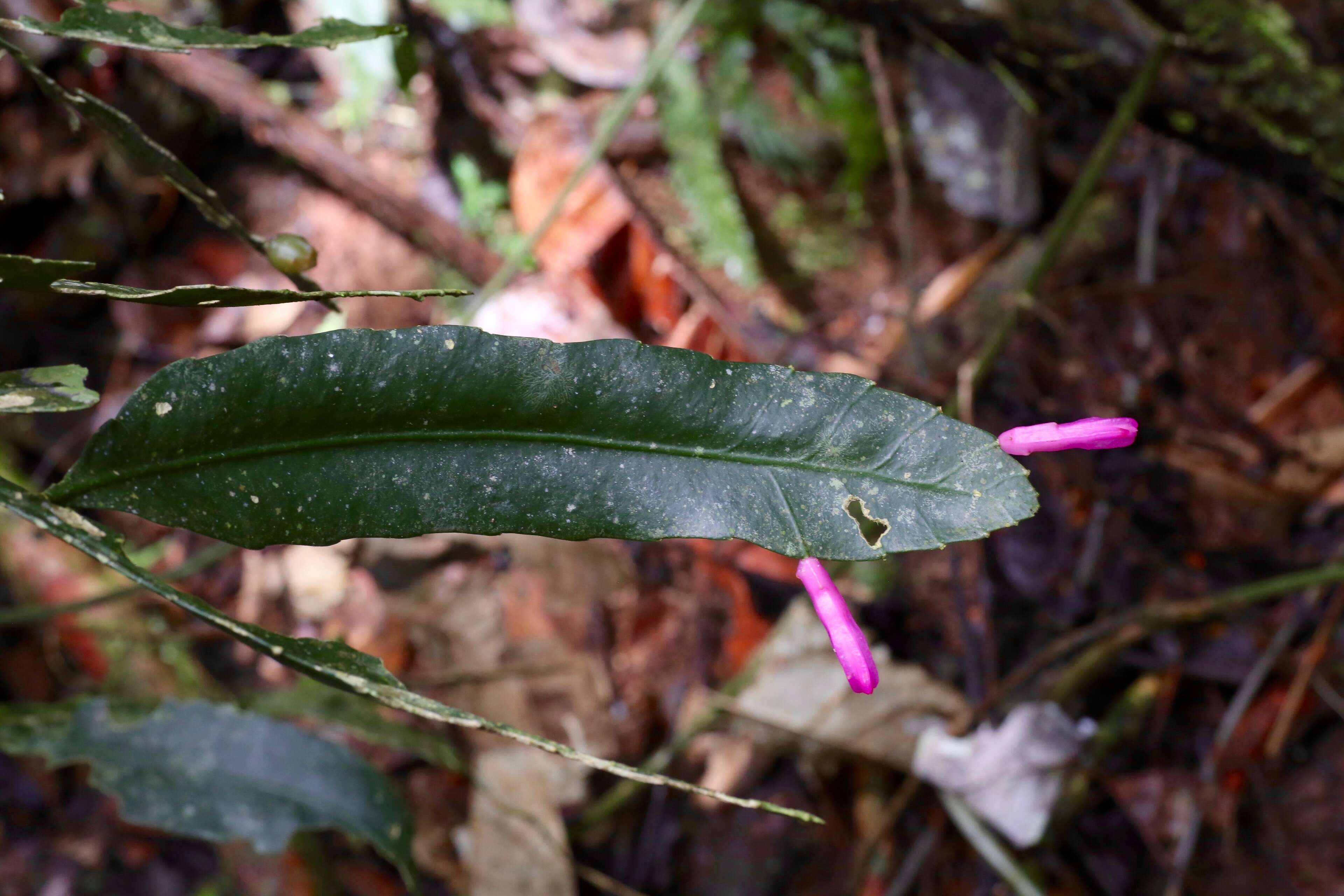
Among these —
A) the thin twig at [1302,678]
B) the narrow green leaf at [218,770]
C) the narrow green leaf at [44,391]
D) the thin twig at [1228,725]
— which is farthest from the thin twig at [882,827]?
the narrow green leaf at [44,391]

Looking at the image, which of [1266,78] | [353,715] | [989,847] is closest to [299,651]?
[353,715]

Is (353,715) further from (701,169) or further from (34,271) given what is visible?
(701,169)

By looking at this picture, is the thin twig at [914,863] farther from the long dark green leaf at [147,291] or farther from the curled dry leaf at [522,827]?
the long dark green leaf at [147,291]

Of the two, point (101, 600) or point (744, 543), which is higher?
point (101, 600)

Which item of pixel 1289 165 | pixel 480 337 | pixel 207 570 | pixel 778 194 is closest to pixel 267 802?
pixel 480 337

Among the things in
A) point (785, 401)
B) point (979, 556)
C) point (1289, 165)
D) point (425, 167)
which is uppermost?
point (785, 401)

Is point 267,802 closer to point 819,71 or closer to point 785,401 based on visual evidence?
point 785,401
